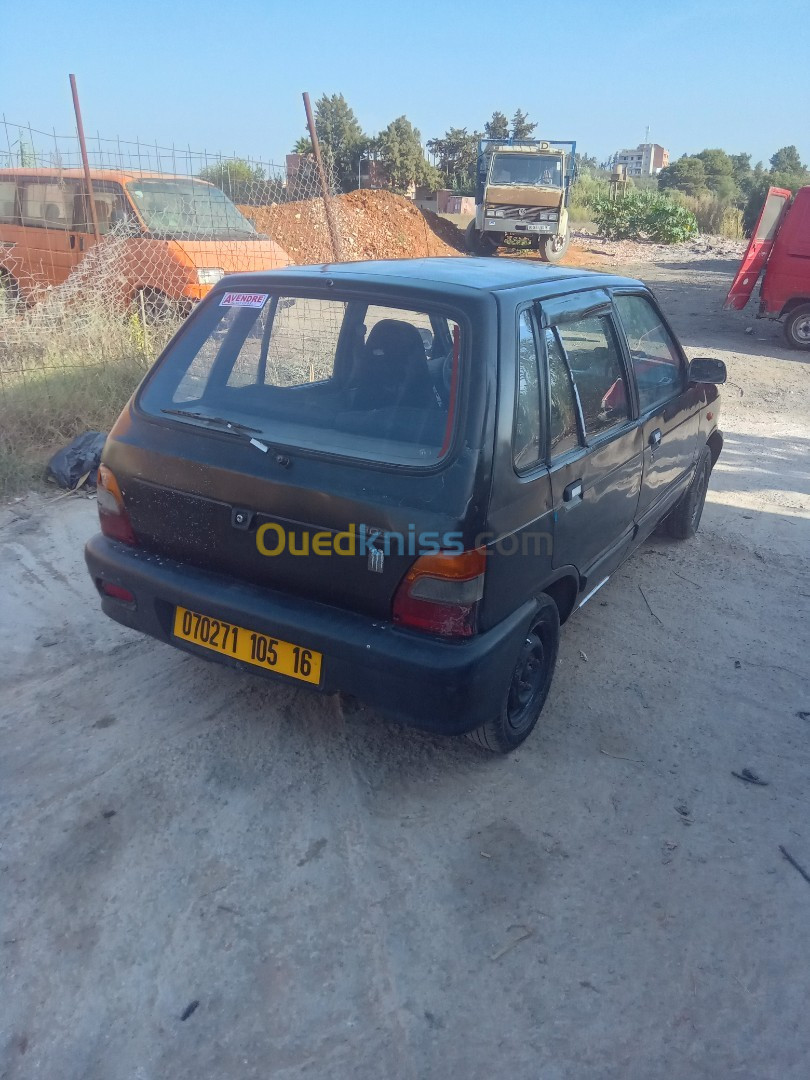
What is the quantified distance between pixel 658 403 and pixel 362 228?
18136 mm

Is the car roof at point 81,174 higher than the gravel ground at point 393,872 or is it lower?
higher

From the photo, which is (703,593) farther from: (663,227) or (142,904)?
(663,227)

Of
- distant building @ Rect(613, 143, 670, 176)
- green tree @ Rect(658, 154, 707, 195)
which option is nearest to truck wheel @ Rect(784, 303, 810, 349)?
green tree @ Rect(658, 154, 707, 195)

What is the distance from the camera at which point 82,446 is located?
5578 millimetres

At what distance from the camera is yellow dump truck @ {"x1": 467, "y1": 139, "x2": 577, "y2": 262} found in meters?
21.1

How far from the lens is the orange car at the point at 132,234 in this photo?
25.8 feet

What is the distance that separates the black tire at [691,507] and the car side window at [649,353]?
84 centimetres

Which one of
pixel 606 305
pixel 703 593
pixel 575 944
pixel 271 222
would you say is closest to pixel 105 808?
pixel 575 944

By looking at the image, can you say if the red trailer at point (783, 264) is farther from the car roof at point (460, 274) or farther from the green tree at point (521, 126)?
the green tree at point (521, 126)

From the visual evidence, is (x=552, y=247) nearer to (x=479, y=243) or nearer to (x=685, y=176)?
(x=479, y=243)

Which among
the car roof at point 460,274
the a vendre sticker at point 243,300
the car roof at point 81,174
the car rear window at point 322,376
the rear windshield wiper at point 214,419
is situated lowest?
the rear windshield wiper at point 214,419

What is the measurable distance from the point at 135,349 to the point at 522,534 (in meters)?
5.32

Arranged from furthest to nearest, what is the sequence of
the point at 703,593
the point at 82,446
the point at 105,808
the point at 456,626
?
the point at 82,446 < the point at 703,593 < the point at 105,808 < the point at 456,626

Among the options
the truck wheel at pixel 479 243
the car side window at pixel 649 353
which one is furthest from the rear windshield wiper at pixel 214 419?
the truck wheel at pixel 479 243
